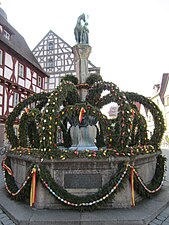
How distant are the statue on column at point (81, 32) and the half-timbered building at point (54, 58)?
20.3 meters

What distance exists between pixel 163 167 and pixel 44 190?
11.6ft

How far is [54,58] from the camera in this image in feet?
99.0

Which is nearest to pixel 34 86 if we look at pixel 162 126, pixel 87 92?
pixel 87 92

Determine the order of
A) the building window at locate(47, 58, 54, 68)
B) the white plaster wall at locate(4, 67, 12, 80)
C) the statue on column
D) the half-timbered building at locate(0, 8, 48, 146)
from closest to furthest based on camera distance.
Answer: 1. the statue on column
2. the half-timbered building at locate(0, 8, 48, 146)
3. the white plaster wall at locate(4, 67, 12, 80)
4. the building window at locate(47, 58, 54, 68)

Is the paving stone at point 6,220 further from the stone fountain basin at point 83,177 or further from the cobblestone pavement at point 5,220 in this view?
the stone fountain basin at point 83,177

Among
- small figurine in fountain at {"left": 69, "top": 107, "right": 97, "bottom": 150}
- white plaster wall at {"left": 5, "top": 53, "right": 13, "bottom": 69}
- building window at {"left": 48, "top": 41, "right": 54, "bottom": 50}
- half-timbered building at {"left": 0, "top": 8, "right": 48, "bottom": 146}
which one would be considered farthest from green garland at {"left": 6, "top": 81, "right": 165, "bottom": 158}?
building window at {"left": 48, "top": 41, "right": 54, "bottom": 50}

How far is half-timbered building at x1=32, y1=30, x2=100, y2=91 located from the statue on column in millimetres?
20331

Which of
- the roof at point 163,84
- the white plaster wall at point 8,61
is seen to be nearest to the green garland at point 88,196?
the white plaster wall at point 8,61

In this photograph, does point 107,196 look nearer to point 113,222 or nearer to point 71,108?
point 113,222

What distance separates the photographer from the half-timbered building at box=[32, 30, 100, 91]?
2928 cm

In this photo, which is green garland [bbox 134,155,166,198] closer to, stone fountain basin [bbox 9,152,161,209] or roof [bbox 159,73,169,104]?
stone fountain basin [bbox 9,152,161,209]

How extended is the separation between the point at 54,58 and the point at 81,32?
22.8m

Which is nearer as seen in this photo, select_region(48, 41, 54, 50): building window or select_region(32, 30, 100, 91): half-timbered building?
select_region(32, 30, 100, 91): half-timbered building

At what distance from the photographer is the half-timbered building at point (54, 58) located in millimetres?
29281
